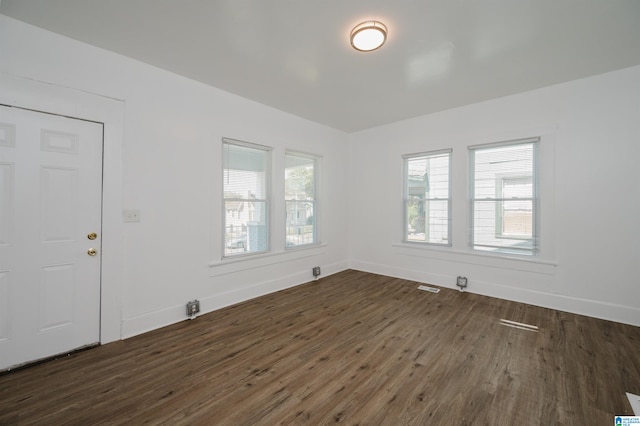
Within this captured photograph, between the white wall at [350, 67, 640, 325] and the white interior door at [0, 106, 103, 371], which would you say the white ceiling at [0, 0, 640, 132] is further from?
the white interior door at [0, 106, 103, 371]

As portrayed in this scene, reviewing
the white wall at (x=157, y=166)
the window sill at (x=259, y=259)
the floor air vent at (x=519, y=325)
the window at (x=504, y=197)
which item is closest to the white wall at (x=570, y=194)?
the window at (x=504, y=197)

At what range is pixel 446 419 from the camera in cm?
169

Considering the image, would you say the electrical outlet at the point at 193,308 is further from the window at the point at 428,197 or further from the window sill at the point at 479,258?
the window at the point at 428,197

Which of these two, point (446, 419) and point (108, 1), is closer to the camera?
point (446, 419)

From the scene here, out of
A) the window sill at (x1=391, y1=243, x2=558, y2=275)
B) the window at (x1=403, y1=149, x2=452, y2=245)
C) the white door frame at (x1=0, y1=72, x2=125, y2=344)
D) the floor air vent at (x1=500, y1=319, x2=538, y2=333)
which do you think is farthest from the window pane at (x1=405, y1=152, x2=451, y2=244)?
the white door frame at (x1=0, y1=72, x2=125, y2=344)

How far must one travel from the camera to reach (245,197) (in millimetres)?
3906

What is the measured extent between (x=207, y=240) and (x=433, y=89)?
11.9 ft

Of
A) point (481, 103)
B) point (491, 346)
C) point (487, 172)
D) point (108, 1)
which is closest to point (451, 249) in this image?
point (487, 172)

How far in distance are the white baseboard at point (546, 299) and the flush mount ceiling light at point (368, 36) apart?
3.62m

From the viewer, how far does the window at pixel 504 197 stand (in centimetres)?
371

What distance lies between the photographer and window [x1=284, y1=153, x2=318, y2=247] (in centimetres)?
460

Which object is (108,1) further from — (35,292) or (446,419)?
(446,419)

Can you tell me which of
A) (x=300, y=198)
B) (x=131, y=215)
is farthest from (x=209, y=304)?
(x=300, y=198)

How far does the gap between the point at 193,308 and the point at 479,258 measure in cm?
412
